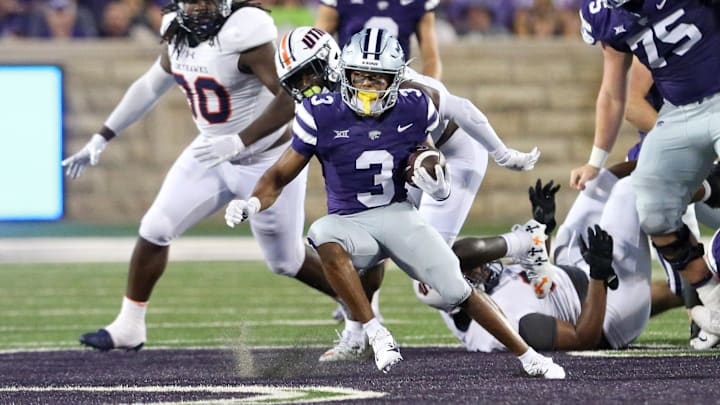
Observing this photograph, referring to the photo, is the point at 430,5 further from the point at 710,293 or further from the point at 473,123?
the point at 710,293

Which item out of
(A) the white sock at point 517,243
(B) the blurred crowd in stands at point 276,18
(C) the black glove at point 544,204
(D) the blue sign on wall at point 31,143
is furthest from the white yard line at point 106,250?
(A) the white sock at point 517,243

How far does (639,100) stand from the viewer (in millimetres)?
5633

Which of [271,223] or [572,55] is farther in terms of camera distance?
[572,55]

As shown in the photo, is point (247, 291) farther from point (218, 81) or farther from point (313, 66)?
point (313, 66)

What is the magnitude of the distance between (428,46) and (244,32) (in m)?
1.06

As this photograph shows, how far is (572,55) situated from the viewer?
40.7 ft

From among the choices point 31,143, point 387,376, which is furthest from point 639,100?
point 31,143

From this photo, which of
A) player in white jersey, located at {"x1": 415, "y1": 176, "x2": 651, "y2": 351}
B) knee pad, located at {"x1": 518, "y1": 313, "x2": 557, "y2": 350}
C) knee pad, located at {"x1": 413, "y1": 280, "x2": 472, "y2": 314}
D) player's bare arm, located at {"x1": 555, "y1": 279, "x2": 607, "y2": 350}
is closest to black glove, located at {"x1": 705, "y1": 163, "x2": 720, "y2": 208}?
player in white jersey, located at {"x1": 415, "y1": 176, "x2": 651, "y2": 351}

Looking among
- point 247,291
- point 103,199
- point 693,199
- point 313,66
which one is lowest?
point 103,199

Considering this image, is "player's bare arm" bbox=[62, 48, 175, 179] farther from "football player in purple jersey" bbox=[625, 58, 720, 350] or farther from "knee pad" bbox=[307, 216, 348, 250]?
"football player in purple jersey" bbox=[625, 58, 720, 350]

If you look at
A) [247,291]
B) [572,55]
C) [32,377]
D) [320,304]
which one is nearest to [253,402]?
[32,377]

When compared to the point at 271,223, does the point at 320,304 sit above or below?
below

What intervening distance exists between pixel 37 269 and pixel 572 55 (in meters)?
5.37

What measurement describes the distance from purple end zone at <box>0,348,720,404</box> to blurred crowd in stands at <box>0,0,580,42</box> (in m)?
7.54
